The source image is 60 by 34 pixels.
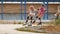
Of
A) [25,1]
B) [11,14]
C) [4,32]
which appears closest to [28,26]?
[4,32]

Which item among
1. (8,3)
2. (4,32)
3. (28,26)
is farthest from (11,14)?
(4,32)

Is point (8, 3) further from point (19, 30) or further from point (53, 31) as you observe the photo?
point (53, 31)

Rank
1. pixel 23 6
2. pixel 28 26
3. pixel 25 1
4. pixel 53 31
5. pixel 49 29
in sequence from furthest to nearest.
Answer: pixel 23 6
pixel 25 1
pixel 28 26
pixel 49 29
pixel 53 31

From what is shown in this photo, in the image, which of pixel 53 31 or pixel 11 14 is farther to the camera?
pixel 11 14

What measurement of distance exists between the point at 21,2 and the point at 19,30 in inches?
202

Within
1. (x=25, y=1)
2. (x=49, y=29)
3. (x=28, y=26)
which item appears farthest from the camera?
(x=25, y=1)

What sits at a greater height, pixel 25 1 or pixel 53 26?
pixel 25 1

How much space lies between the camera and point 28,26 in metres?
13.6

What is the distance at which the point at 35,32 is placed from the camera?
1200 cm

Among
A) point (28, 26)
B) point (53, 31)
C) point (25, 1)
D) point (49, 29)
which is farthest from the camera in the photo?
point (25, 1)

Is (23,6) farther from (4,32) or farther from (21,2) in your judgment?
(4,32)

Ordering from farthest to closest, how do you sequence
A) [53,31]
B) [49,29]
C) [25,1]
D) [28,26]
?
[25,1] < [28,26] < [49,29] < [53,31]

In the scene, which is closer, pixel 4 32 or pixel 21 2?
pixel 4 32

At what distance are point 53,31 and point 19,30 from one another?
81.1 inches
